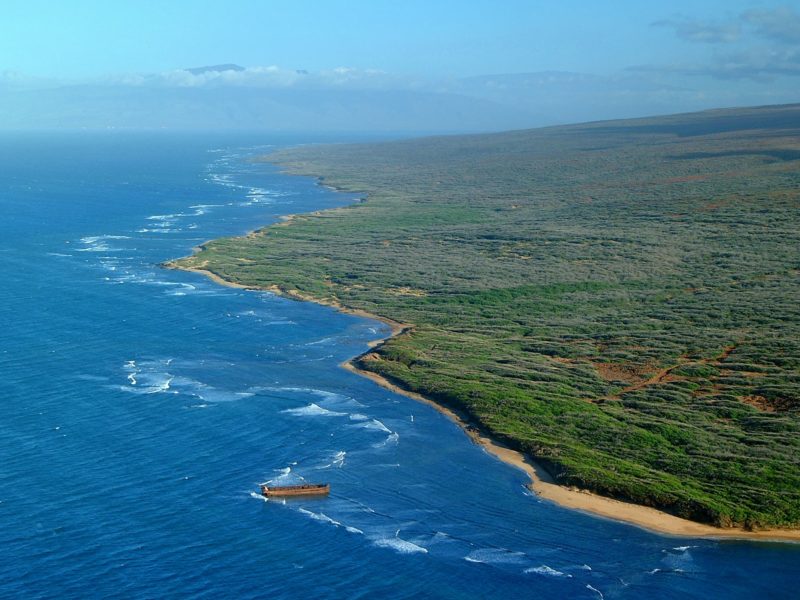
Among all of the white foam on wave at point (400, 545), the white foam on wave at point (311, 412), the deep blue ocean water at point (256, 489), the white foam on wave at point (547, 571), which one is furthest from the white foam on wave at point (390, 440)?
the white foam on wave at point (547, 571)

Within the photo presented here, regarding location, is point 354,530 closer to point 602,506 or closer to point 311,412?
point 602,506

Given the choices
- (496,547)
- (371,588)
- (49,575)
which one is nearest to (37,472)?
(49,575)

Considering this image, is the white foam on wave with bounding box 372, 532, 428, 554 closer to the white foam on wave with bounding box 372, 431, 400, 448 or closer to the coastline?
the coastline

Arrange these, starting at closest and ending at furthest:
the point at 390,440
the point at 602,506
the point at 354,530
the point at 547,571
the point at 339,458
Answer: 1. the point at 547,571
2. the point at 354,530
3. the point at 602,506
4. the point at 339,458
5. the point at 390,440

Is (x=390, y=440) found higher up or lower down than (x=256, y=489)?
lower down

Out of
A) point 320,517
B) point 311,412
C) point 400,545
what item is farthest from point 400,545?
point 311,412

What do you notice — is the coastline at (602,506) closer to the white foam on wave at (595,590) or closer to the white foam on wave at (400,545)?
the white foam on wave at (595,590)
